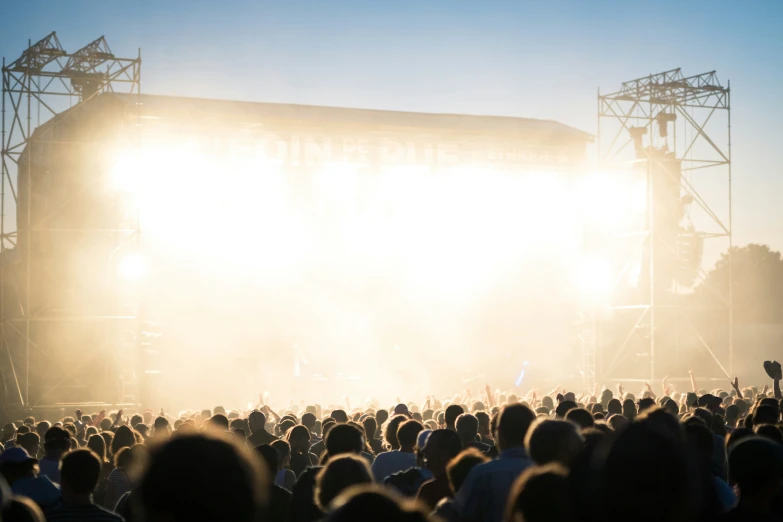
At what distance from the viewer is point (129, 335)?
27.0 metres

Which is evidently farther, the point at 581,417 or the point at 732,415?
the point at 732,415

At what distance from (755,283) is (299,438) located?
5496cm

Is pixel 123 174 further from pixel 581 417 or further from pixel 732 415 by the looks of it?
pixel 581 417

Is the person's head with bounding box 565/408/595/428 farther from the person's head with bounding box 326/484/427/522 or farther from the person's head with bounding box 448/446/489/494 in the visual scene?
the person's head with bounding box 326/484/427/522

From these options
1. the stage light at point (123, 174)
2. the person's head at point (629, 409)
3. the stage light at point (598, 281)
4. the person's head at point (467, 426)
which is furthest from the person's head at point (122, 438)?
the stage light at point (598, 281)

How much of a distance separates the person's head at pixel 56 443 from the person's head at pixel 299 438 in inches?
83.8

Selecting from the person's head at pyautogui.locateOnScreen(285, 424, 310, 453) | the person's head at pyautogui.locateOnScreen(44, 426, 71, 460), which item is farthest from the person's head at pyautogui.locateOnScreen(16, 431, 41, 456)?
the person's head at pyautogui.locateOnScreen(285, 424, 310, 453)

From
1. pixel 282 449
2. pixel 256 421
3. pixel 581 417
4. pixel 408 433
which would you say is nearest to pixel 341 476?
pixel 408 433

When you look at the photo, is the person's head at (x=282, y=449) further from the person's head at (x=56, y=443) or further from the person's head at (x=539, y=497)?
the person's head at (x=539, y=497)

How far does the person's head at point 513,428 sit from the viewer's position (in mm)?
5332

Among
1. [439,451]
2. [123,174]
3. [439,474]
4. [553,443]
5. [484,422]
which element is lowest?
[484,422]

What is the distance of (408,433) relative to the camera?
7.46m

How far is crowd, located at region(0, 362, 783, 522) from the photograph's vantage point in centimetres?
244

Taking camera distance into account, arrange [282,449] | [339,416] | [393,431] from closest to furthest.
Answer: [282,449] → [393,431] → [339,416]
